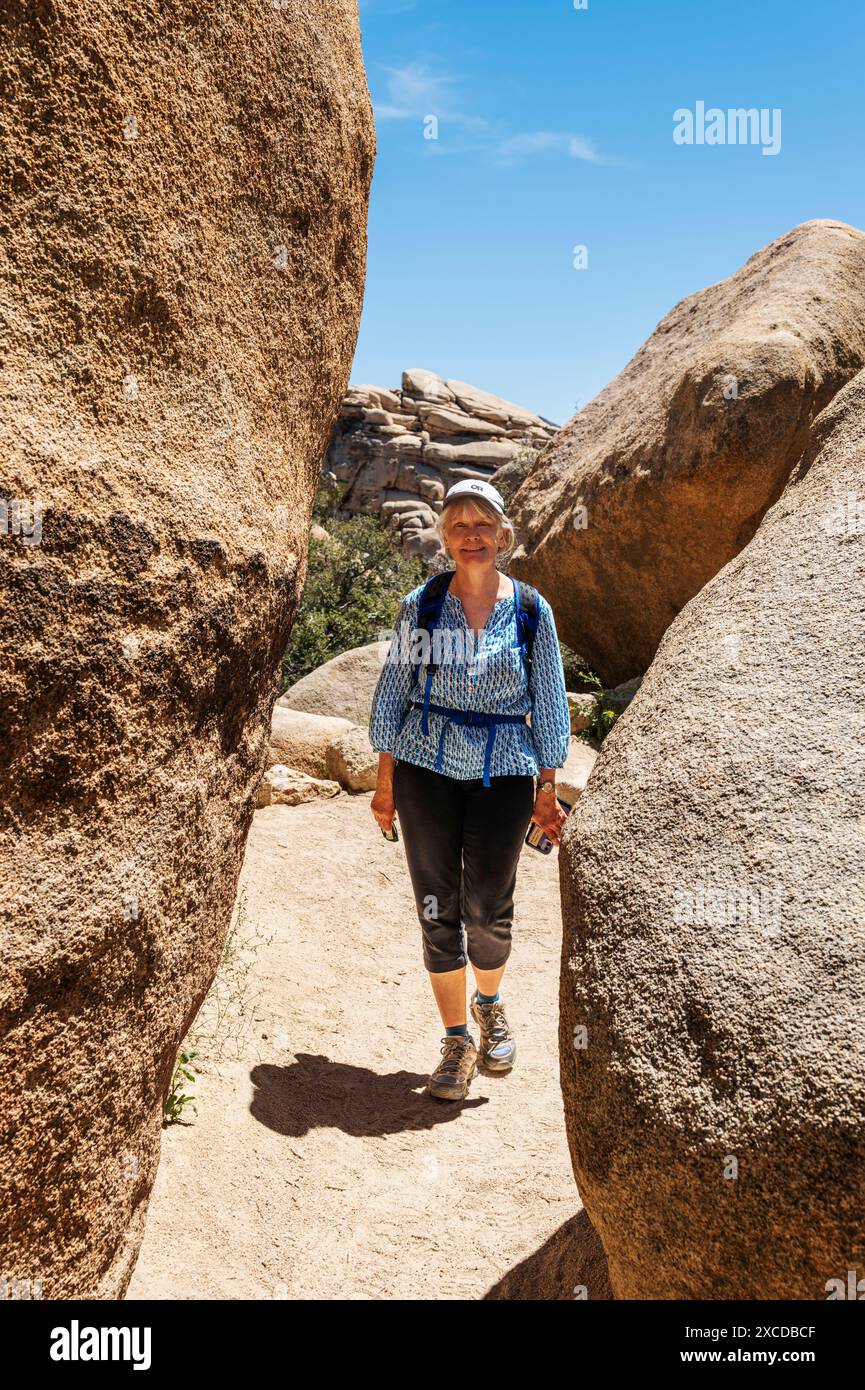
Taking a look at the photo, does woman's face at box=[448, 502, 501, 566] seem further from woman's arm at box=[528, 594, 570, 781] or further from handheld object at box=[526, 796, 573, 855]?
handheld object at box=[526, 796, 573, 855]

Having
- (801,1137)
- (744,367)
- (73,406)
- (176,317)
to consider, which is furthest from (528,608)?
(744,367)

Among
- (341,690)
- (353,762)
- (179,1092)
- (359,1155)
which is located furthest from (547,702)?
(341,690)

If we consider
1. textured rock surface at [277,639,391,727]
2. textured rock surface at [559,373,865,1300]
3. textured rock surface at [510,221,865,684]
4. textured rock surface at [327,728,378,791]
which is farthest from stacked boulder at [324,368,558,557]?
textured rock surface at [559,373,865,1300]

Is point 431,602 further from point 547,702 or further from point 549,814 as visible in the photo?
point 549,814

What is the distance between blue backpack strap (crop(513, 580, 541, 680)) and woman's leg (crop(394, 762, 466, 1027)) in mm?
458

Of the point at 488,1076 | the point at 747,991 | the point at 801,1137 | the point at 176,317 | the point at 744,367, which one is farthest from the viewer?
the point at 744,367

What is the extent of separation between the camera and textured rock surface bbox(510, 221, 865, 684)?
655 cm

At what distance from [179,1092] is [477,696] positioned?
5.14 ft

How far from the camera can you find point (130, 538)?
1.87m

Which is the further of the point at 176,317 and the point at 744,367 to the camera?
the point at 744,367

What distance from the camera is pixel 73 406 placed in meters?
1.77

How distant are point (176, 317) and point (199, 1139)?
2.36 m

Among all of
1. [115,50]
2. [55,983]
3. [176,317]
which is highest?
[115,50]

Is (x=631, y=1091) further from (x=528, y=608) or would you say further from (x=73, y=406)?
(x=528, y=608)
